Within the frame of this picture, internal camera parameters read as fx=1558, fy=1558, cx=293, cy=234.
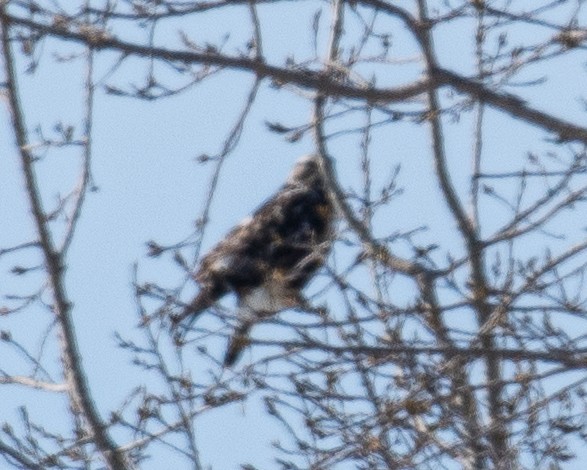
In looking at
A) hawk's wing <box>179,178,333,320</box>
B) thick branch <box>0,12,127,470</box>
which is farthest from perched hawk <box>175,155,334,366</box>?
thick branch <box>0,12,127,470</box>

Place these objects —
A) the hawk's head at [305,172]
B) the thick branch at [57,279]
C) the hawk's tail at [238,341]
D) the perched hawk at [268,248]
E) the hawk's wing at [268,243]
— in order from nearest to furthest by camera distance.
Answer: the hawk's tail at [238,341] < the thick branch at [57,279] < the perched hawk at [268,248] < the hawk's wing at [268,243] < the hawk's head at [305,172]

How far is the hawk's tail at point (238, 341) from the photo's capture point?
13.9 feet

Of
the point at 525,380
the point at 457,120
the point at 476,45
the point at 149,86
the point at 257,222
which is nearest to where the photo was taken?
the point at 525,380

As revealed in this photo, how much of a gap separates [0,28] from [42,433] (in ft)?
5.11

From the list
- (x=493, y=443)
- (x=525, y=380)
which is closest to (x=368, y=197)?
(x=493, y=443)

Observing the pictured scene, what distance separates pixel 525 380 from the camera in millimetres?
4379

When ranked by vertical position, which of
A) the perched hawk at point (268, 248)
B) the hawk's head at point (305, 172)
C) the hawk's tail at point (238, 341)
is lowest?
the hawk's tail at point (238, 341)

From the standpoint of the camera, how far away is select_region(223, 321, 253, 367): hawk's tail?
4246mm

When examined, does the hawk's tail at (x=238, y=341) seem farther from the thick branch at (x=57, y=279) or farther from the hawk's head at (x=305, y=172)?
the hawk's head at (x=305, y=172)

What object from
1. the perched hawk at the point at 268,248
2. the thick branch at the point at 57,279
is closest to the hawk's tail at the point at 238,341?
the perched hawk at the point at 268,248

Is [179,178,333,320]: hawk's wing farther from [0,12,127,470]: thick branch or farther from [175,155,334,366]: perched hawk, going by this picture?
[0,12,127,470]: thick branch

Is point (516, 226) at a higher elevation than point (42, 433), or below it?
higher

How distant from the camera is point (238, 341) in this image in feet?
14.2

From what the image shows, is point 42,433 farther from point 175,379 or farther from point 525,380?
point 525,380
